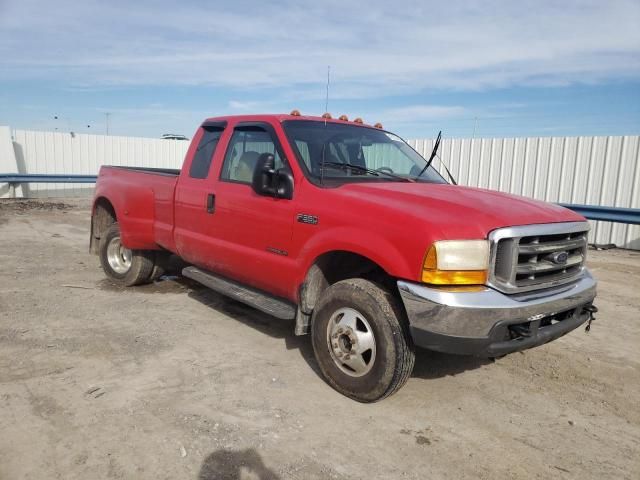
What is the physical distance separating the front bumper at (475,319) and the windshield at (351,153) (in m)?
1.32

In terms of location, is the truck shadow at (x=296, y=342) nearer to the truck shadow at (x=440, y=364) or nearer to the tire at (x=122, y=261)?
the truck shadow at (x=440, y=364)

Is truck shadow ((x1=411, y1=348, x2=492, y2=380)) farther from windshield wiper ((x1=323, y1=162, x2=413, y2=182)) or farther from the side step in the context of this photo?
windshield wiper ((x1=323, y1=162, x2=413, y2=182))

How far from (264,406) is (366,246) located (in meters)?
1.27

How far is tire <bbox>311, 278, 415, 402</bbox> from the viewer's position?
10.3 ft

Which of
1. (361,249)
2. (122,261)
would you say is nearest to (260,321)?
(361,249)

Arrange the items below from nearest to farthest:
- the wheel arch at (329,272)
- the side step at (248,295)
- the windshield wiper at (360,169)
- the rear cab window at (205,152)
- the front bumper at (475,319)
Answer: the front bumper at (475,319), the wheel arch at (329,272), the side step at (248,295), the windshield wiper at (360,169), the rear cab window at (205,152)

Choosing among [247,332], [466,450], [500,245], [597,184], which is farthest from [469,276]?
[597,184]

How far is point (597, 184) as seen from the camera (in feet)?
34.2

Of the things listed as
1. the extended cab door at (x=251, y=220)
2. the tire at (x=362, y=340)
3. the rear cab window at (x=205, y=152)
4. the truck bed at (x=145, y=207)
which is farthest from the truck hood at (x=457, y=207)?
the truck bed at (x=145, y=207)

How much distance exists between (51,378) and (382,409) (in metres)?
2.39

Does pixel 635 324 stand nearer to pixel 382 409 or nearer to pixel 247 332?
pixel 382 409

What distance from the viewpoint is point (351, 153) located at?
4.35 meters

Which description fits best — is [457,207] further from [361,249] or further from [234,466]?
[234,466]

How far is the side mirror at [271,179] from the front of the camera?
3.79 m
